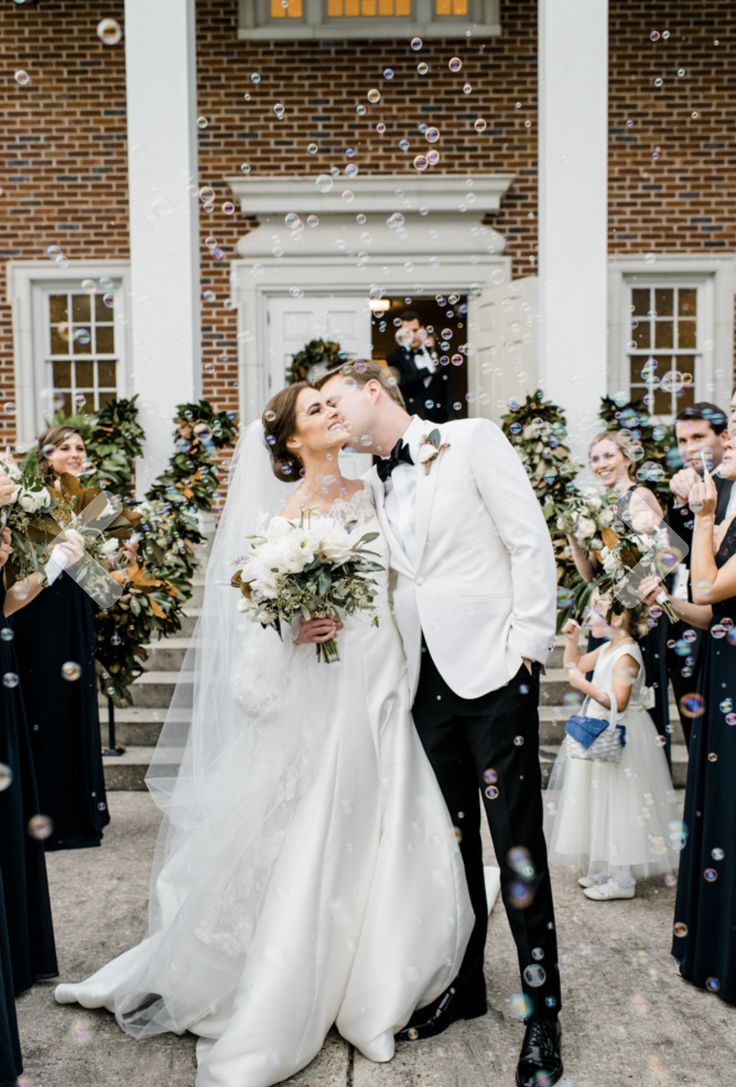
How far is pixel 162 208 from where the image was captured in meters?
7.59

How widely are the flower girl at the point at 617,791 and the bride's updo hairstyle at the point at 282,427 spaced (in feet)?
4.94

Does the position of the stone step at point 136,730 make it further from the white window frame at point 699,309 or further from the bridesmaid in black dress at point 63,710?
the white window frame at point 699,309

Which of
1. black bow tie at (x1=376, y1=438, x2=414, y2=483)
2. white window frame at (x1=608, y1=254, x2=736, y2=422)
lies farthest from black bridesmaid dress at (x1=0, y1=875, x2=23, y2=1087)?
white window frame at (x1=608, y1=254, x2=736, y2=422)

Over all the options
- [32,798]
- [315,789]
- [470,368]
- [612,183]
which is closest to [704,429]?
[315,789]

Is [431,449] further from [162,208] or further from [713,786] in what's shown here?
[162,208]

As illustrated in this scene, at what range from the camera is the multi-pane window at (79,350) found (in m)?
10.3

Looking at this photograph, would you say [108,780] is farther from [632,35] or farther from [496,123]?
[632,35]

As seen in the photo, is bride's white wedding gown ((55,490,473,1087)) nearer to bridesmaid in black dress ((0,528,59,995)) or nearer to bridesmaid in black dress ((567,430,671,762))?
bridesmaid in black dress ((0,528,59,995))

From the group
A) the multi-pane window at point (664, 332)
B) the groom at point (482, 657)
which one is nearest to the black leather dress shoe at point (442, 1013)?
the groom at point (482, 657)

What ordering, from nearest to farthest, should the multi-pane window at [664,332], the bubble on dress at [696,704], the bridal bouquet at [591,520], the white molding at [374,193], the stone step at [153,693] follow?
the bubble on dress at [696,704]
the bridal bouquet at [591,520]
the stone step at [153,693]
the white molding at [374,193]
the multi-pane window at [664,332]

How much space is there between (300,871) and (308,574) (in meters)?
0.93

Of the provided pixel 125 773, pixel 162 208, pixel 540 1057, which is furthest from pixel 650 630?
pixel 162 208

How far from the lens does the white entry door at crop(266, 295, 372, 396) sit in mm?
9938

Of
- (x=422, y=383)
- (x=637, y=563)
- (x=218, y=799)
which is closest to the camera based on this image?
(x=218, y=799)
